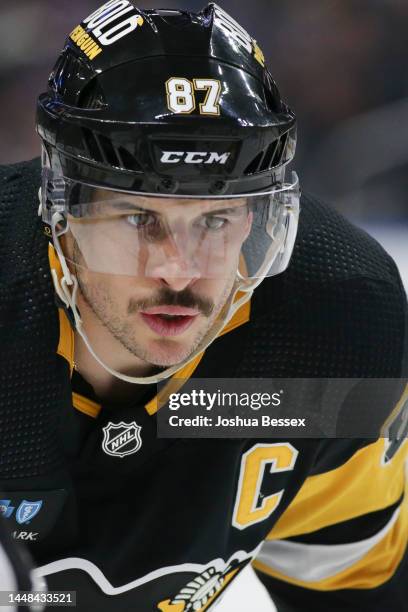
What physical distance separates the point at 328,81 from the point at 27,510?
2.11 metres

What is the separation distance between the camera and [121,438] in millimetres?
1625

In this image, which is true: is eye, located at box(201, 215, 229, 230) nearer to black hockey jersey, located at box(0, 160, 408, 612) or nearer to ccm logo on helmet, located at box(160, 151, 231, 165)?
ccm logo on helmet, located at box(160, 151, 231, 165)

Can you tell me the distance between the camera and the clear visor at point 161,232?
145cm

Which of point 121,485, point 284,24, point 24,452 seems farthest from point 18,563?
point 284,24

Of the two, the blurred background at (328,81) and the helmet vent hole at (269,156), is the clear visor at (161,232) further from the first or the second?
the blurred background at (328,81)

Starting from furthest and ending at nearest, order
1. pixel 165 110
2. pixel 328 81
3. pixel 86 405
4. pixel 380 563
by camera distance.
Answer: pixel 328 81 → pixel 380 563 → pixel 86 405 → pixel 165 110

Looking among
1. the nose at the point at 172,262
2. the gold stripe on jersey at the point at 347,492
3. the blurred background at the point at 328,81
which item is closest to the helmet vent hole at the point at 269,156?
the nose at the point at 172,262

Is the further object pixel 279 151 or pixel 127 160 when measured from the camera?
pixel 279 151

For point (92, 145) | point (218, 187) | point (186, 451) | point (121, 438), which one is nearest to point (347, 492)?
point (186, 451)

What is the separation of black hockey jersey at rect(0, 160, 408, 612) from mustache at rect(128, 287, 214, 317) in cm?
11

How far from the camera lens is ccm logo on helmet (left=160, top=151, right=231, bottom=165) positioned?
140 cm

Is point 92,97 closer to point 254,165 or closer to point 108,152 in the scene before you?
point 108,152

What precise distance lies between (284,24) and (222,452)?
6.31ft

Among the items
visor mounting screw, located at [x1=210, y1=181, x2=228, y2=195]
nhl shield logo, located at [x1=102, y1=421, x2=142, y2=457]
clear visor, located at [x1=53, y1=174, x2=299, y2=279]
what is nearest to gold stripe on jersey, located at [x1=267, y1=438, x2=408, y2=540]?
nhl shield logo, located at [x1=102, y1=421, x2=142, y2=457]
